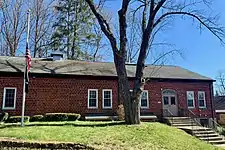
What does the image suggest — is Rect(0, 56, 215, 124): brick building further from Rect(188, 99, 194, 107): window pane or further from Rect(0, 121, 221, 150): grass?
Rect(0, 121, 221, 150): grass

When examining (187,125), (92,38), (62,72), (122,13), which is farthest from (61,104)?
(92,38)

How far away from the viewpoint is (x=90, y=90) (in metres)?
19.9

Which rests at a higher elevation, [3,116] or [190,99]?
[190,99]

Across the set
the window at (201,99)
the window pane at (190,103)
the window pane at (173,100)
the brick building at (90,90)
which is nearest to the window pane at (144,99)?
the brick building at (90,90)

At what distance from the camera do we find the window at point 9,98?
1752 centimetres

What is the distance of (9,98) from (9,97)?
74 millimetres

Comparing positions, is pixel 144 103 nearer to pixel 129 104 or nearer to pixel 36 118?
pixel 129 104

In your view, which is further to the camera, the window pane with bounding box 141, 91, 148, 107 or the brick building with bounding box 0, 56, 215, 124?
the window pane with bounding box 141, 91, 148, 107

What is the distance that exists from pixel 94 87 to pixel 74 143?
33.8 feet

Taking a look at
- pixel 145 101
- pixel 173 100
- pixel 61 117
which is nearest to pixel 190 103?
pixel 173 100

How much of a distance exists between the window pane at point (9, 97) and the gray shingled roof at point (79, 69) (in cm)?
156

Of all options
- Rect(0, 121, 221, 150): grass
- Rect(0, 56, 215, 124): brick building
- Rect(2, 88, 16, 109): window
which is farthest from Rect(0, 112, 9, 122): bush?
Rect(0, 121, 221, 150): grass

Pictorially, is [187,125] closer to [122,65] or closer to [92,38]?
[122,65]

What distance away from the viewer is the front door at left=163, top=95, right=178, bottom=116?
71.8 ft
